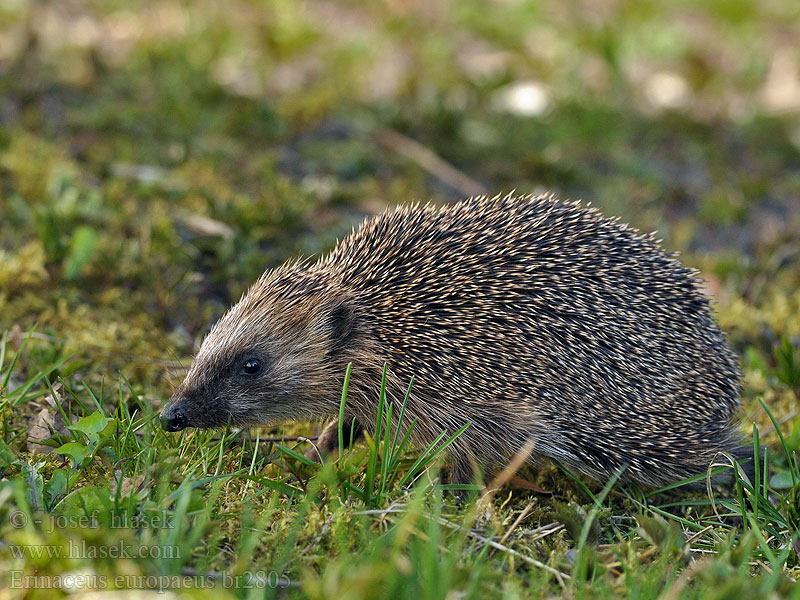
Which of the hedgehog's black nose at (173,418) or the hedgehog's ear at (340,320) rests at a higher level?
the hedgehog's ear at (340,320)

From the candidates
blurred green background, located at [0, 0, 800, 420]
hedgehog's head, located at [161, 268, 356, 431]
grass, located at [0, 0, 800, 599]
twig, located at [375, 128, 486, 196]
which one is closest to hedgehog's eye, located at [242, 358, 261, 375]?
hedgehog's head, located at [161, 268, 356, 431]

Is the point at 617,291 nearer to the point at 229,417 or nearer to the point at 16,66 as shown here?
the point at 229,417

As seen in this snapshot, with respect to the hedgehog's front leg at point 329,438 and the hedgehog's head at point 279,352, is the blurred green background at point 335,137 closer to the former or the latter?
the hedgehog's head at point 279,352

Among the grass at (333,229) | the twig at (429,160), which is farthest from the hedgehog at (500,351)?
the twig at (429,160)

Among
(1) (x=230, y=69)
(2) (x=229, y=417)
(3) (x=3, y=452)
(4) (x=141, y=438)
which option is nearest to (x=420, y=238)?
(2) (x=229, y=417)

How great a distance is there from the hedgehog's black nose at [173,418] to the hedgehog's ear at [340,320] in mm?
972

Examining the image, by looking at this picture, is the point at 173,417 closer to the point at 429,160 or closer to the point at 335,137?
the point at 429,160

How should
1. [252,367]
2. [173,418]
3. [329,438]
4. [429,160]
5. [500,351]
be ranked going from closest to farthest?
[173,418] → [500,351] → [252,367] → [329,438] → [429,160]

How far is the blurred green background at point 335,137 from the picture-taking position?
20.4 feet

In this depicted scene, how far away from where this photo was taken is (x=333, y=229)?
7.04 metres

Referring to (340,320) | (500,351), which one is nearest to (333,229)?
(340,320)

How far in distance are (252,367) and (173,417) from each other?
Answer: 0.61 m

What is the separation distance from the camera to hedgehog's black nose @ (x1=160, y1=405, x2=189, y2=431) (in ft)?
14.5

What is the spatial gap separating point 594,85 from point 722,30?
2813 mm
